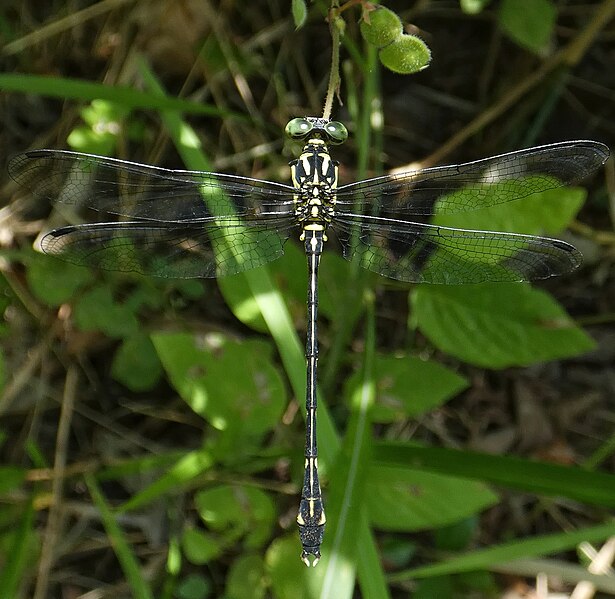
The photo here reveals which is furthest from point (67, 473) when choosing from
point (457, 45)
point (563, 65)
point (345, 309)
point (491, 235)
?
point (563, 65)

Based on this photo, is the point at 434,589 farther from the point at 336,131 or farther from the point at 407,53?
the point at 407,53

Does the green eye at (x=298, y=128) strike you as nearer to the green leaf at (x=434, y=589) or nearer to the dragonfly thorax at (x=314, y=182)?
the dragonfly thorax at (x=314, y=182)

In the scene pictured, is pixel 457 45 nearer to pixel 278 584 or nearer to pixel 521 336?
pixel 521 336

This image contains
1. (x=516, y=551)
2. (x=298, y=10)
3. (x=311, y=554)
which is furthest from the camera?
(x=516, y=551)

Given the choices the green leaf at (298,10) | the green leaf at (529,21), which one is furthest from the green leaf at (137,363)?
the green leaf at (529,21)

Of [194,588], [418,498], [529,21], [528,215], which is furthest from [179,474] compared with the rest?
[529,21]

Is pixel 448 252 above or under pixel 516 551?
above

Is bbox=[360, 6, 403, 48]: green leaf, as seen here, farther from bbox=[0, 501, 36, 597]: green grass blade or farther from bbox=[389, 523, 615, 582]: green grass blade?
bbox=[0, 501, 36, 597]: green grass blade
